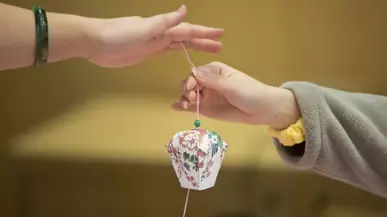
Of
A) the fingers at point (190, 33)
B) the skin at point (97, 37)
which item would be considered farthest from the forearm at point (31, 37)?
the fingers at point (190, 33)

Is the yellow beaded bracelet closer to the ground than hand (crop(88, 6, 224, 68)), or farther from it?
closer to the ground

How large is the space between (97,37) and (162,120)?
44 cm

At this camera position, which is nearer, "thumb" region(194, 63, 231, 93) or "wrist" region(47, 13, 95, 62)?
"wrist" region(47, 13, 95, 62)

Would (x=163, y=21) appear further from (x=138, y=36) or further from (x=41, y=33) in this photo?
(x=41, y=33)

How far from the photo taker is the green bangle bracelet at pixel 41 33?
736 millimetres

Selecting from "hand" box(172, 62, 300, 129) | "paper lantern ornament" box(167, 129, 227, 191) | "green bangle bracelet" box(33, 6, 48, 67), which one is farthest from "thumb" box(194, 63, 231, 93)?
"green bangle bracelet" box(33, 6, 48, 67)

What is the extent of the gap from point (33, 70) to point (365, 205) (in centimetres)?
83

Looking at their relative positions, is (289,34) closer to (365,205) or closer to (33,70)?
(365,205)

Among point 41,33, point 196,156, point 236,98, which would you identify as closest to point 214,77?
point 236,98

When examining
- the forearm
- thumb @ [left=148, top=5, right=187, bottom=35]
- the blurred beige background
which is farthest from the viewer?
the blurred beige background

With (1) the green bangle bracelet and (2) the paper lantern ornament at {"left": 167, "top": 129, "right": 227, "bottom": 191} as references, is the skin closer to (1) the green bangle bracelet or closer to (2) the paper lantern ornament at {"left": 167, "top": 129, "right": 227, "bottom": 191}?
(1) the green bangle bracelet

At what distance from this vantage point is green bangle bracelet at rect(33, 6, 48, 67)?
29.0 inches

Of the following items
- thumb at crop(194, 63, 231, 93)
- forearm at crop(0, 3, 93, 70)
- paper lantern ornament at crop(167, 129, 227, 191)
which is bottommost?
paper lantern ornament at crop(167, 129, 227, 191)

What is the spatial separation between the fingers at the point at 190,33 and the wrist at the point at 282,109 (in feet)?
0.47
